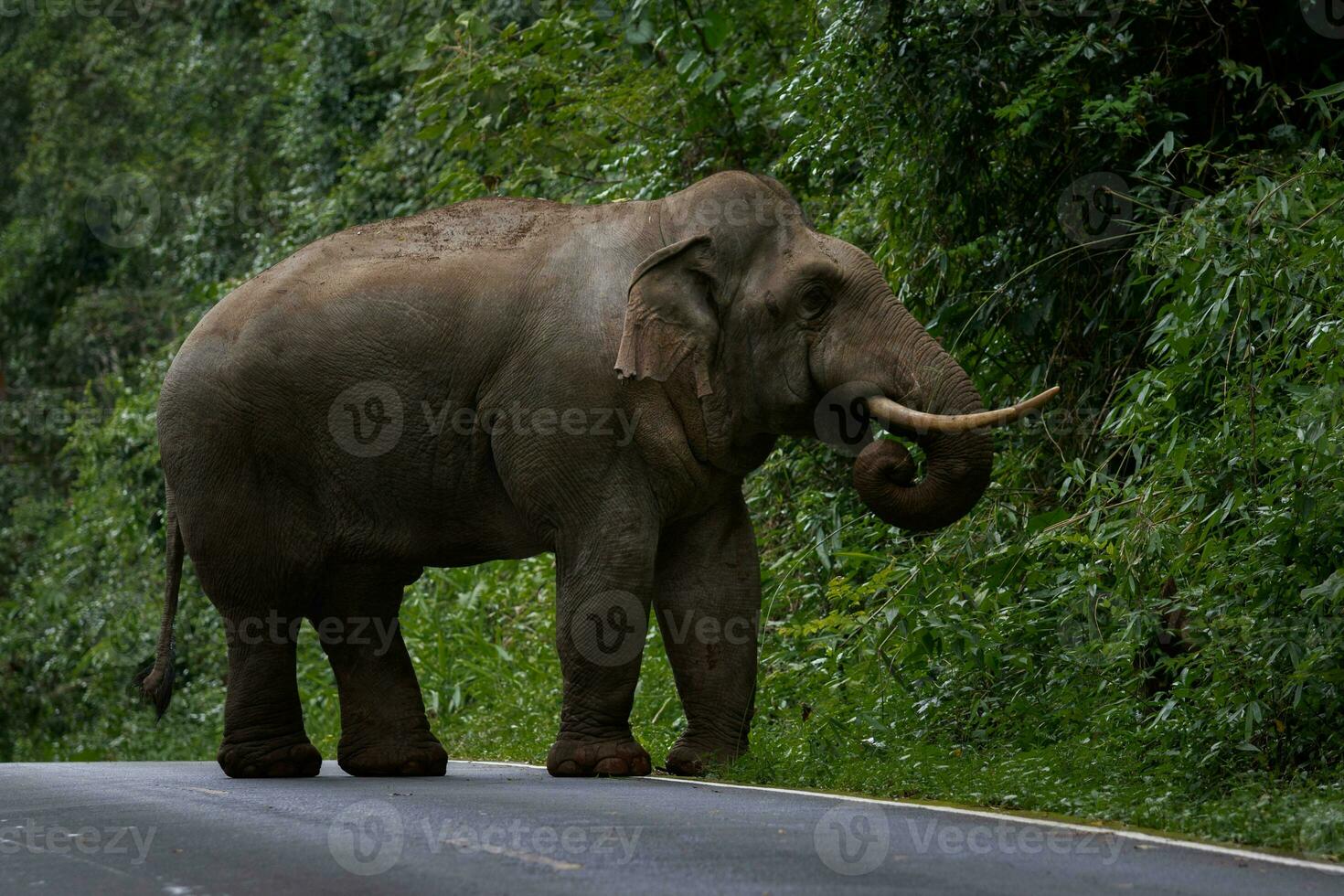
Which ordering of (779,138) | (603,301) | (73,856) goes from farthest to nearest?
(779,138) → (603,301) → (73,856)

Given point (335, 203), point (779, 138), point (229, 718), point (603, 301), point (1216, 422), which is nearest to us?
point (1216, 422)

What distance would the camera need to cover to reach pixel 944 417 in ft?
31.2

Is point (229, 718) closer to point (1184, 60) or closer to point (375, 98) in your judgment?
point (1184, 60)

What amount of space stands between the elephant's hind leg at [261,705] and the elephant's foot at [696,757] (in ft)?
7.13

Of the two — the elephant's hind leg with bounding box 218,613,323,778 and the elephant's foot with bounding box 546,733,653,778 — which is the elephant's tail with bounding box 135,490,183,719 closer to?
the elephant's hind leg with bounding box 218,613,323,778

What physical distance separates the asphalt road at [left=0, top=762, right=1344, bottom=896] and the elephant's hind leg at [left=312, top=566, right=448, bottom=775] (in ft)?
5.61

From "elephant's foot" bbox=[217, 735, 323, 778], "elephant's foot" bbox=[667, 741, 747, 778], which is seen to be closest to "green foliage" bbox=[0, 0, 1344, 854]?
"elephant's foot" bbox=[667, 741, 747, 778]

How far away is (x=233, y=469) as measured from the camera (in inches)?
423

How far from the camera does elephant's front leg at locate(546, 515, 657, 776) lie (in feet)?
32.1

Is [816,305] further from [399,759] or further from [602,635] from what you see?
[399,759]

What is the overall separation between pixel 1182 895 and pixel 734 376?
199 inches

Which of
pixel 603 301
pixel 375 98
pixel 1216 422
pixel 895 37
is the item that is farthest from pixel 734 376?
pixel 375 98

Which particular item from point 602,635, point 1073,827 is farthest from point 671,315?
point 1073,827

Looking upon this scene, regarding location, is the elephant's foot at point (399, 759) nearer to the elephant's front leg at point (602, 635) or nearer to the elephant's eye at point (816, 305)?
the elephant's front leg at point (602, 635)
